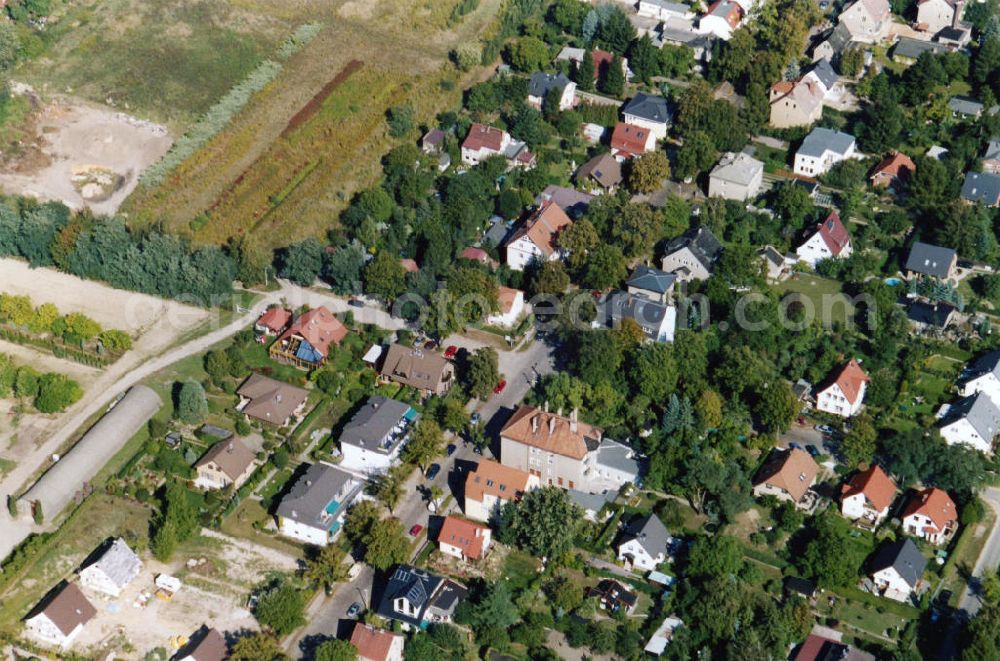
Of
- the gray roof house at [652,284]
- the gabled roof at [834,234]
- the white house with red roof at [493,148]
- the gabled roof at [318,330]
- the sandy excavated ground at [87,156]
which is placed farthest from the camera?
the white house with red roof at [493,148]

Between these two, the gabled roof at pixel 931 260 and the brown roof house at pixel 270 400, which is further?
the gabled roof at pixel 931 260

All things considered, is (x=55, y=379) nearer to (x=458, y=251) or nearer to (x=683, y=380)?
(x=458, y=251)

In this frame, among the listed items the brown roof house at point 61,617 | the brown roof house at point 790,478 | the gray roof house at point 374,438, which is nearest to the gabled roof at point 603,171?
the gray roof house at point 374,438

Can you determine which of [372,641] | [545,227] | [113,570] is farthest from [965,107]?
[113,570]

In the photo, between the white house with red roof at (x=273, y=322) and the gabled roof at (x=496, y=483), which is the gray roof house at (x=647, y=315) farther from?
the white house with red roof at (x=273, y=322)

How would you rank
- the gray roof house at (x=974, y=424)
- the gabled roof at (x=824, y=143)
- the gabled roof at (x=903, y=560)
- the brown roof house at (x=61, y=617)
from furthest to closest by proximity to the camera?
the gabled roof at (x=824, y=143) < the gray roof house at (x=974, y=424) < the gabled roof at (x=903, y=560) < the brown roof house at (x=61, y=617)

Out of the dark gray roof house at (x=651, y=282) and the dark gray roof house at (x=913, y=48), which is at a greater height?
the dark gray roof house at (x=913, y=48)

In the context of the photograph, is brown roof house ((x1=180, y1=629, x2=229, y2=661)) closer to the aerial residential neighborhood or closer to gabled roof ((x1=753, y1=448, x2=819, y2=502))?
the aerial residential neighborhood
